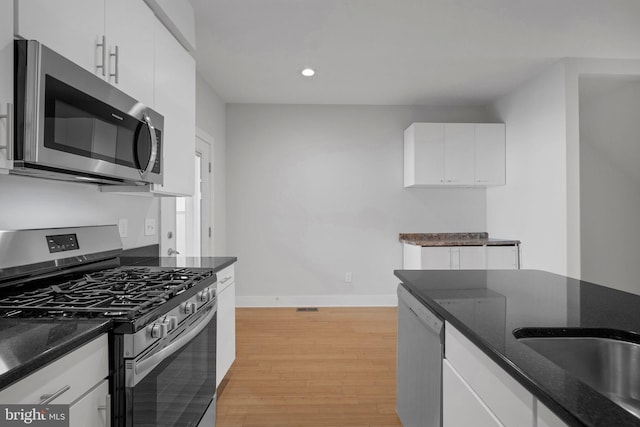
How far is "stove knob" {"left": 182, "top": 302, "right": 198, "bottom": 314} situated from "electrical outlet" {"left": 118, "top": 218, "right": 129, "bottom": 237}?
856 millimetres

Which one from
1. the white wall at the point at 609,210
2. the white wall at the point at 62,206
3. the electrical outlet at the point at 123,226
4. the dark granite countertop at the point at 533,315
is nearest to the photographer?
the dark granite countertop at the point at 533,315

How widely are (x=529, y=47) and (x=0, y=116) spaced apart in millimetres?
3534

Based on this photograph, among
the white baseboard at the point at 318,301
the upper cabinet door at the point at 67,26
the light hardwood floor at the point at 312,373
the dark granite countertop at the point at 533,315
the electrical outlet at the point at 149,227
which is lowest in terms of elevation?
the light hardwood floor at the point at 312,373

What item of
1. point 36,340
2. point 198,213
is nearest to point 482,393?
point 36,340

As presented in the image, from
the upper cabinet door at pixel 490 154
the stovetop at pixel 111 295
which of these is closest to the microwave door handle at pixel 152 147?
the stovetop at pixel 111 295

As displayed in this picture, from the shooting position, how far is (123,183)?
5.82 ft

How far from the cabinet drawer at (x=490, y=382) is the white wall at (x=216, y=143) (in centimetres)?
312

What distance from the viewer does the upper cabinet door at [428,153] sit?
162 inches

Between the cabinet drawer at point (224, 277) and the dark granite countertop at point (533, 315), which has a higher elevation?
Answer: the dark granite countertop at point (533, 315)

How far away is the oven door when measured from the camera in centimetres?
108

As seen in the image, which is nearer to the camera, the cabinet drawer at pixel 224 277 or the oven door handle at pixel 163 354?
the oven door handle at pixel 163 354

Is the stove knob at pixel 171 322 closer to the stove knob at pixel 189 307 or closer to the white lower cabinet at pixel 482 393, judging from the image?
the stove knob at pixel 189 307

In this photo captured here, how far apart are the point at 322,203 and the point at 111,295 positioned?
3343mm

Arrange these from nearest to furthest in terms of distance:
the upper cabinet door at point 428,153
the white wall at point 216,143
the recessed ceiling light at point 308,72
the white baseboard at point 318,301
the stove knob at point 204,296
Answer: the stove knob at point 204,296
the recessed ceiling light at point 308,72
the white wall at point 216,143
the upper cabinet door at point 428,153
the white baseboard at point 318,301
